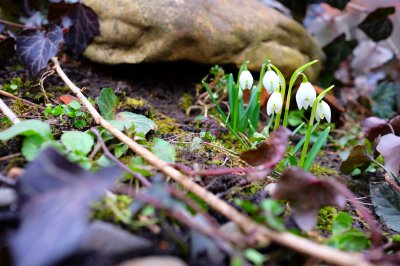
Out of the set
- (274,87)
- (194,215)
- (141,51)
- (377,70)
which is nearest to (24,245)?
(194,215)

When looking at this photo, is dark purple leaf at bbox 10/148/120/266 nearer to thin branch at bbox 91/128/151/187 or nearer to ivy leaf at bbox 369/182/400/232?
thin branch at bbox 91/128/151/187

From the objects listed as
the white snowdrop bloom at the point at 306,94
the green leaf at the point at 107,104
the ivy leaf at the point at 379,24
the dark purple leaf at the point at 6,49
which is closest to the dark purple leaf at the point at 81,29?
the dark purple leaf at the point at 6,49

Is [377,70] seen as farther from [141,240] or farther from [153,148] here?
[141,240]

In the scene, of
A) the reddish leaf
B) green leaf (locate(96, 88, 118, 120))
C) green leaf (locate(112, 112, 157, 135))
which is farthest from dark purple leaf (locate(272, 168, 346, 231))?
the reddish leaf

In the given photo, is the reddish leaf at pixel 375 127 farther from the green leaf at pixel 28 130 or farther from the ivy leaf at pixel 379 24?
the green leaf at pixel 28 130

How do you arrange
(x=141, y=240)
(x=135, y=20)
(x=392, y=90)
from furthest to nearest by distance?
(x=392, y=90)
(x=135, y=20)
(x=141, y=240)

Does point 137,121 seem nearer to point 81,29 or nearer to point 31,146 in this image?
point 31,146

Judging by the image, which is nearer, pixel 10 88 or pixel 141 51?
pixel 10 88
